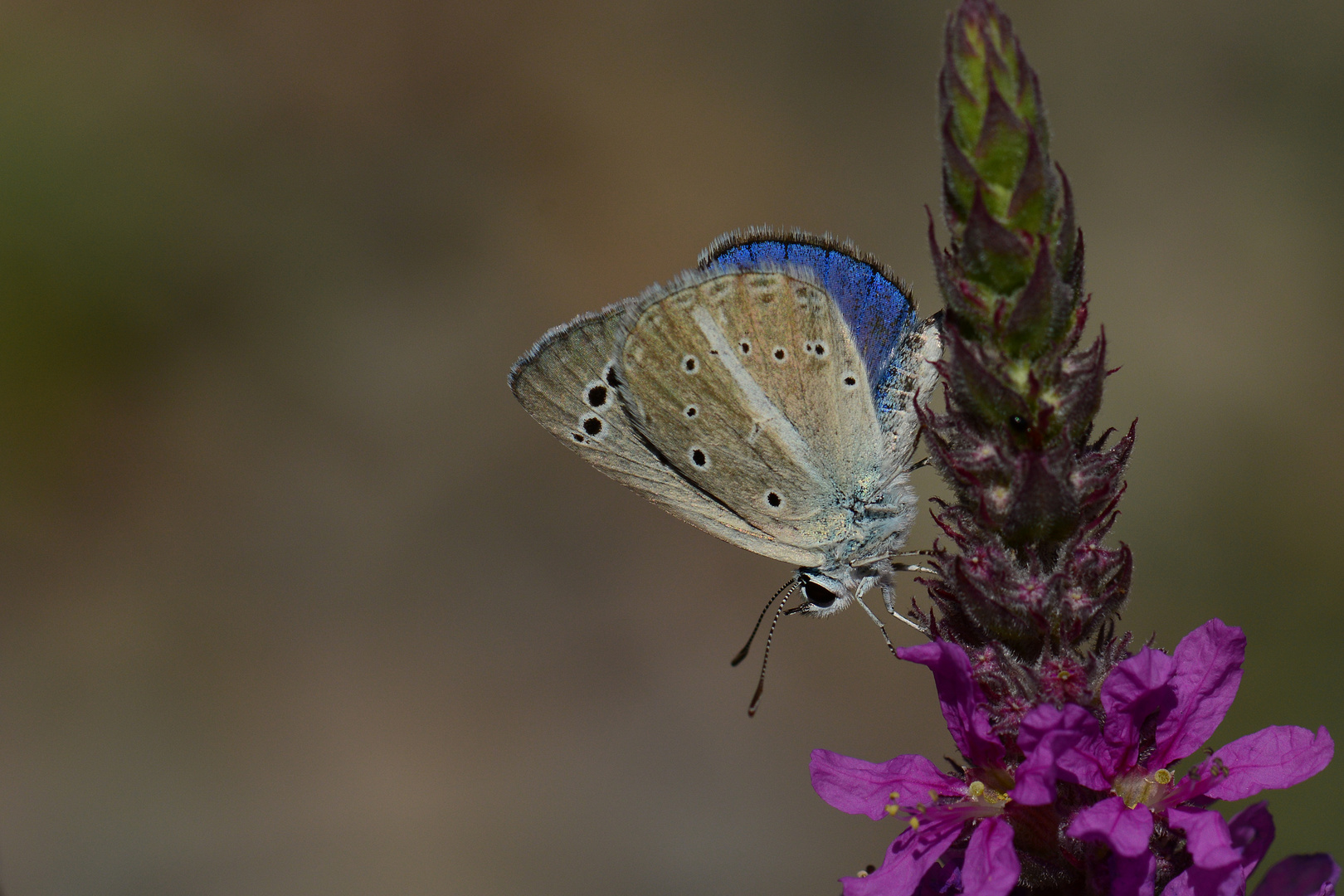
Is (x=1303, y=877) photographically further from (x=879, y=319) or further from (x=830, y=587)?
(x=879, y=319)

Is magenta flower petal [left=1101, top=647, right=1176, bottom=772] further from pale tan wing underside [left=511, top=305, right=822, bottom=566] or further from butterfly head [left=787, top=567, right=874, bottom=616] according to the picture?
pale tan wing underside [left=511, top=305, right=822, bottom=566]

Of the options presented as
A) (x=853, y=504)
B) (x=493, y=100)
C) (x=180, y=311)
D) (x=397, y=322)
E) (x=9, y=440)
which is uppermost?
(x=493, y=100)

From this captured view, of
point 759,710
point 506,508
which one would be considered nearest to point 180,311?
point 506,508

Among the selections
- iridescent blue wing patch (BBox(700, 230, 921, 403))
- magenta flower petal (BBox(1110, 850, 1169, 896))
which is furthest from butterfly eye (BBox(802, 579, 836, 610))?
magenta flower petal (BBox(1110, 850, 1169, 896))

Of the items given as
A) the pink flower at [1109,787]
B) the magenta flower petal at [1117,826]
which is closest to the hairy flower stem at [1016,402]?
the pink flower at [1109,787]

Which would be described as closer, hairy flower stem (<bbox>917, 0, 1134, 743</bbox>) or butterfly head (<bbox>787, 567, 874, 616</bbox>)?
hairy flower stem (<bbox>917, 0, 1134, 743</bbox>)

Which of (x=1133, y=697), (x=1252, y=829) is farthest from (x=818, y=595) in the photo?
(x=1252, y=829)

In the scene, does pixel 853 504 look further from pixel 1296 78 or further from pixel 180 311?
pixel 1296 78
